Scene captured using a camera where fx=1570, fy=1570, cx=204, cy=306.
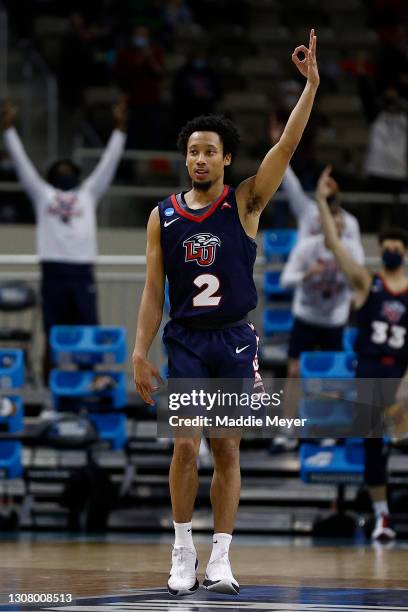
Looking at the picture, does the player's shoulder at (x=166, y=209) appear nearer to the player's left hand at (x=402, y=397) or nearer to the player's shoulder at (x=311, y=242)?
the player's left hand at (x=402, y=397)

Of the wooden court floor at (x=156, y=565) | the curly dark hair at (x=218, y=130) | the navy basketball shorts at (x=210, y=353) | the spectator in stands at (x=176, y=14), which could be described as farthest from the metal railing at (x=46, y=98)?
the navy basketball shorts at (x=210, y=353)

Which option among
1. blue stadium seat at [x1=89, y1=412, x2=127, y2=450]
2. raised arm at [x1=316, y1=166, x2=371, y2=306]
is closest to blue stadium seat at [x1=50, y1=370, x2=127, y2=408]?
blue stadium seat at [x1=89, y1=412, x2=127, y2=450]

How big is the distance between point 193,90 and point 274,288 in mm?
4317

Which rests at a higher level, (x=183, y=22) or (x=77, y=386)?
(x=183, y=22)

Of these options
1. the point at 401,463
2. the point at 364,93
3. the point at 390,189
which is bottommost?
the point at 401,463

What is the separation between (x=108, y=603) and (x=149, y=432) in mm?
6694

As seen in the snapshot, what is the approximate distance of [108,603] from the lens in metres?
6.59

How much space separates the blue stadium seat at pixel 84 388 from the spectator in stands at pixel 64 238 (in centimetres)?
92

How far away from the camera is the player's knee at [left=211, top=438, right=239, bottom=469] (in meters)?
7.18

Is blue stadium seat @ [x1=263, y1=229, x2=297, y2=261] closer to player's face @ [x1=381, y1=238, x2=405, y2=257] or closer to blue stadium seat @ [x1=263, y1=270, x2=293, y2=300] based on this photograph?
blue stadium seat @ [x1=263, y1=270, x2=293, y2=300]

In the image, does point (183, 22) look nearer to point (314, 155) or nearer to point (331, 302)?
point (314, 155)

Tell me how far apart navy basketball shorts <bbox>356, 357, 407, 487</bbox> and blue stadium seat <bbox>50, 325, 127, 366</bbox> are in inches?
89.1

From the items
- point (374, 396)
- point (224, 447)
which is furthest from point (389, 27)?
point (224, 447)

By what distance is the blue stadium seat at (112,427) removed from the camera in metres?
12.5
